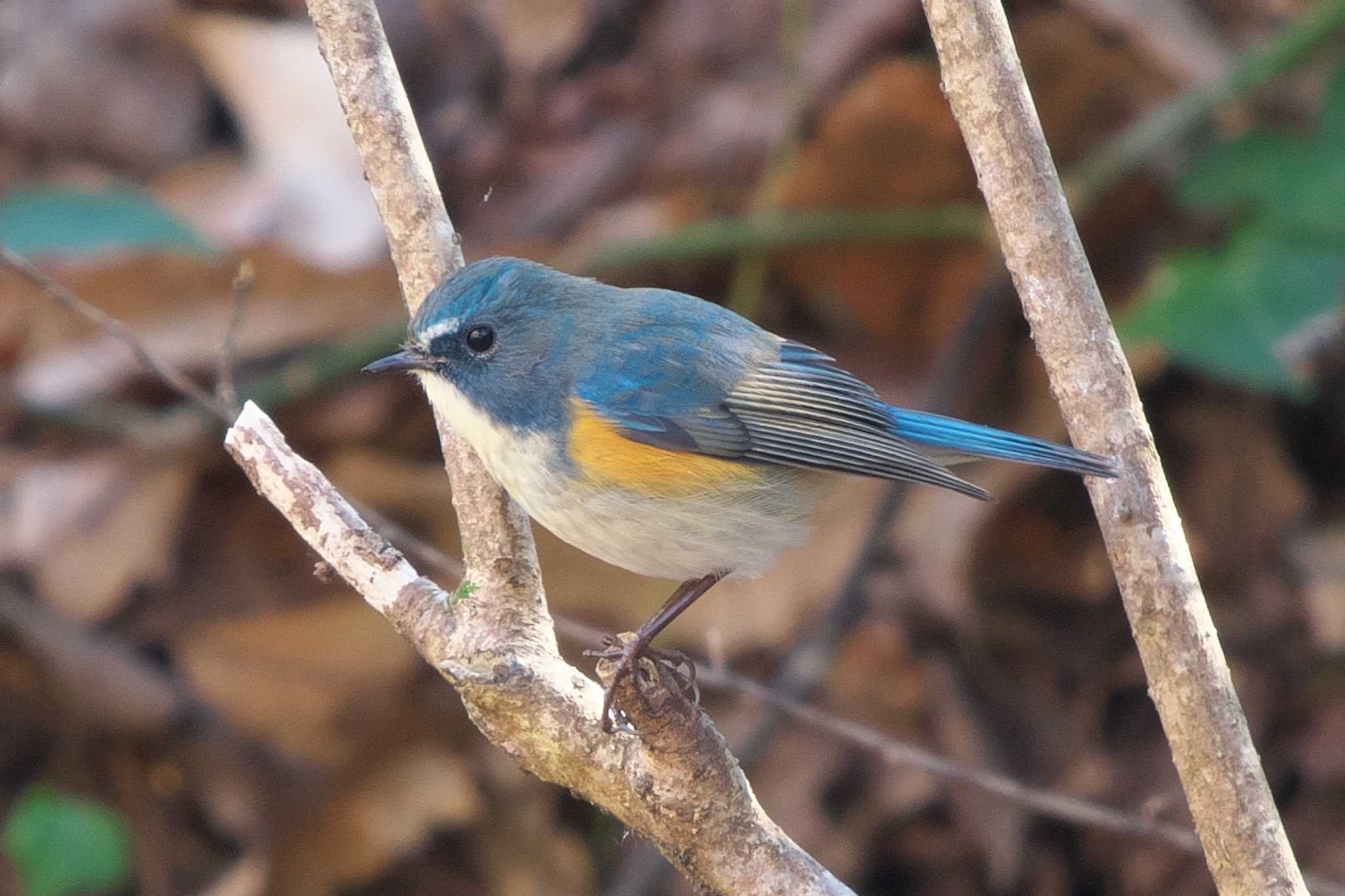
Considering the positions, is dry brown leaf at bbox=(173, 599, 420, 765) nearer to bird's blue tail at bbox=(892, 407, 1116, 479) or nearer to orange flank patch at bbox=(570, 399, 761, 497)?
orange flank patch at bbox=(570, 399, 761, 497)

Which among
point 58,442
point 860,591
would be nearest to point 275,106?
point 58,442

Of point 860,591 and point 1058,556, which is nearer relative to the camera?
point 860,591

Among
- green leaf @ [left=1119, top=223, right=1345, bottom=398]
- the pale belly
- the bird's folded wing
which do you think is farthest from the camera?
green leaf @ [left=1119, top=223, right=1345, bottom=398]

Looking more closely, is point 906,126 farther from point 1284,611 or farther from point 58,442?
point 58,442

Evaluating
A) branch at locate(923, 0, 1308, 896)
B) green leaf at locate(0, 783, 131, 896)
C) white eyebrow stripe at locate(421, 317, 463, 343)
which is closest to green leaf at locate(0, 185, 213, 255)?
green leaf at locate(0, 783, 131, 896)

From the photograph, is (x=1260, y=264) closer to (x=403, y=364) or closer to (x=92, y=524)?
(x=403, y=364)

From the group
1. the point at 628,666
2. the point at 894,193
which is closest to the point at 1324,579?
the point at 894,193
